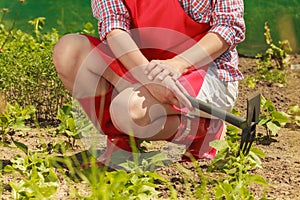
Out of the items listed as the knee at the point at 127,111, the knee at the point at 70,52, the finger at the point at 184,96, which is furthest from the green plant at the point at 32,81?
the finger at the point at 184,96

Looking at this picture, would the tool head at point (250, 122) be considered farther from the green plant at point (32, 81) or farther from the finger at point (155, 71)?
the green plant at point (32, 81)

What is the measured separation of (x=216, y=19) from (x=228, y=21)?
2.0 inches

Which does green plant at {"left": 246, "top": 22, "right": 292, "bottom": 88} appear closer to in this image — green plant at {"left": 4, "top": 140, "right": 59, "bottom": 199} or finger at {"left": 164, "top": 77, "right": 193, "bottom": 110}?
finger at {"left": 164, "top": 77, "right": 193, "bottom": 110}

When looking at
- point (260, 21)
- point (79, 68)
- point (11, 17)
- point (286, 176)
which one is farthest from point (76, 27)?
point (286, 176)

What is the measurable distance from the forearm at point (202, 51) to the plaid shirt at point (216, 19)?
3cm

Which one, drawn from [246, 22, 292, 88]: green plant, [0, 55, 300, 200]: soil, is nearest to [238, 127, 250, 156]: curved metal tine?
[0, 55, 300, 200]: soil

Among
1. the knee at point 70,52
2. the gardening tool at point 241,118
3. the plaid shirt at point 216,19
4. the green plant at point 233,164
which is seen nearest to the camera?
the green plant at point 233,164

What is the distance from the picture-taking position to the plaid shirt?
9.50 feet

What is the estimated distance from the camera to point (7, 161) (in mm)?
2875

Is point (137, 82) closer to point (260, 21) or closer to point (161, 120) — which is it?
point (161, 120)

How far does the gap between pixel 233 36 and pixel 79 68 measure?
25.7 inches

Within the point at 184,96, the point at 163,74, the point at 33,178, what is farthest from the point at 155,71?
the point at 33,178

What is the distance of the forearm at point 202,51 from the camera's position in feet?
9.37

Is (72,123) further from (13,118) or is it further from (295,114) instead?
(295,114)
